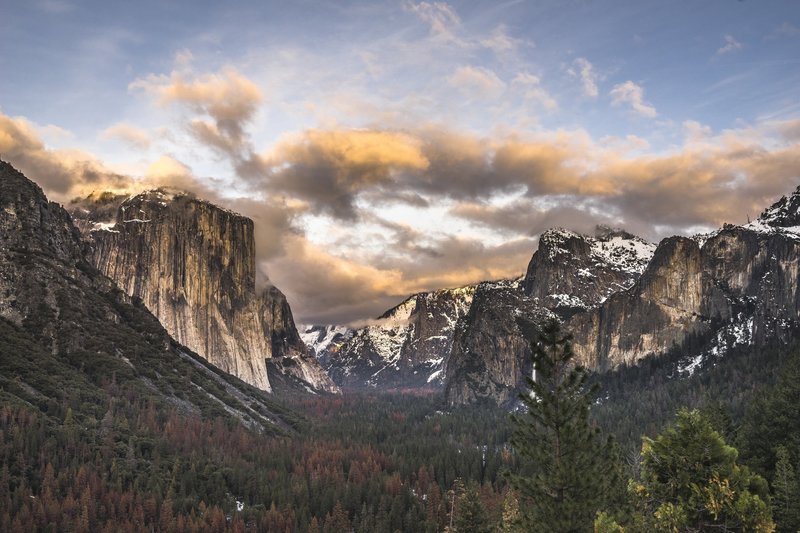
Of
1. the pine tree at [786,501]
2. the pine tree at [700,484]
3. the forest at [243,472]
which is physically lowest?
the forest at [243,472]

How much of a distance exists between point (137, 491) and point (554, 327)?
4299 inches

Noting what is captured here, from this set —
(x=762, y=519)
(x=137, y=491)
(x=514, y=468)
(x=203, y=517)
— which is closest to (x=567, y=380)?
(x=762, y=519)

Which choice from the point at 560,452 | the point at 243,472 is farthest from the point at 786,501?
the point at 243,472

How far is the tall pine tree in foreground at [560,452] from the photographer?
28.4 meters

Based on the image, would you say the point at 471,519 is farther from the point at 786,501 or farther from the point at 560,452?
the point at 560,452

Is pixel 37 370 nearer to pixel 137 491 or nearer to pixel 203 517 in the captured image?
pixel 137 491

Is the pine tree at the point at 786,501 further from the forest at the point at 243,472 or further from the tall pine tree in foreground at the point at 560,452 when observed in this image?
the tall pine tree in foreground at the point at 560,452

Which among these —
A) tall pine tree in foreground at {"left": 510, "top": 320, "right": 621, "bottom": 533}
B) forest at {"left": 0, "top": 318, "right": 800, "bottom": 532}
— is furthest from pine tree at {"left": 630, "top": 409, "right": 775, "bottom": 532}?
forest at {"left": 0, "top": 318, "right": 800, "bottom": 532}

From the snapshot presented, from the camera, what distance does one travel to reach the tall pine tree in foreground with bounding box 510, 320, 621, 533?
28422 millimetres

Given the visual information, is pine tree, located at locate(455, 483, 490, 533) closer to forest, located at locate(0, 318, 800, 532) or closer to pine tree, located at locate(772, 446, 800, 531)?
forest, located at locate(0, 318, 800, 532)

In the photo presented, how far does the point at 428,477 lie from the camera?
147 meters

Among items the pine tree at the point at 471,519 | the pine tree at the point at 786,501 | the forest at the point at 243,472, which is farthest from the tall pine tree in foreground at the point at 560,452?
the pine tree at the point at 471,519

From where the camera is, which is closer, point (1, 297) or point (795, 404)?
point (795, 404)

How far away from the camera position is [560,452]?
96.1 feet
